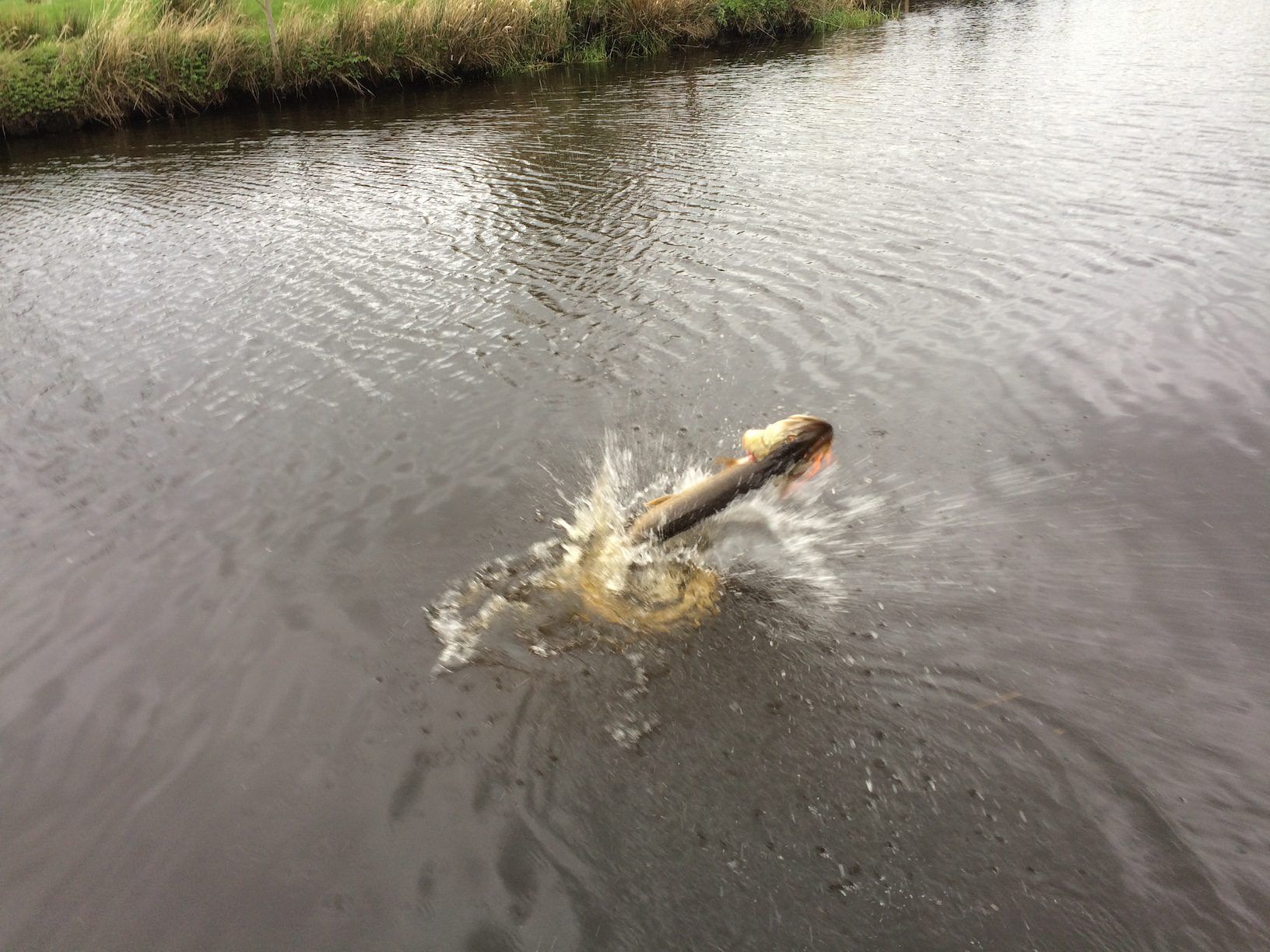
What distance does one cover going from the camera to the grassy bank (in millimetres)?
18781

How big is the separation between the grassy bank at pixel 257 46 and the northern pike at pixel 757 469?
20.4 m

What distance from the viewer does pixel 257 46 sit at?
20391 millimetres

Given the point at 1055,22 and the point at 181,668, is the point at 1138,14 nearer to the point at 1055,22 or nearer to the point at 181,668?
the point at 1055,22

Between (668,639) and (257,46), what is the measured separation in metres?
21.7

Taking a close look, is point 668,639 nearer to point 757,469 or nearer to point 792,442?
point 757,469

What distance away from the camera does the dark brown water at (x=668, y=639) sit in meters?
3.38

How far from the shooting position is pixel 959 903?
3197mm

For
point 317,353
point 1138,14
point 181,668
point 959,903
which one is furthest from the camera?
point 1138,14

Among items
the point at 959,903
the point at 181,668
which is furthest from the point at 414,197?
the point at 959,903

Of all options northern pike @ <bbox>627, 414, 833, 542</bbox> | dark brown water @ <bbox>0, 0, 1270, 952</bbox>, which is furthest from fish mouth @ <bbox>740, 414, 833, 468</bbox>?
dark brown water @ <bbox>0, 0, 1270, 952</bbox>

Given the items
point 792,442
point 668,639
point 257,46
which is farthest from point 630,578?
point 257,46

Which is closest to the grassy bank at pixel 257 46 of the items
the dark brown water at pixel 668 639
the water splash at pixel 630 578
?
the dark brown water at pixel 668 639

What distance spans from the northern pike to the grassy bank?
66.9 ft

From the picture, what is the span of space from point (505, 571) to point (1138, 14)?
25914 millimetres
